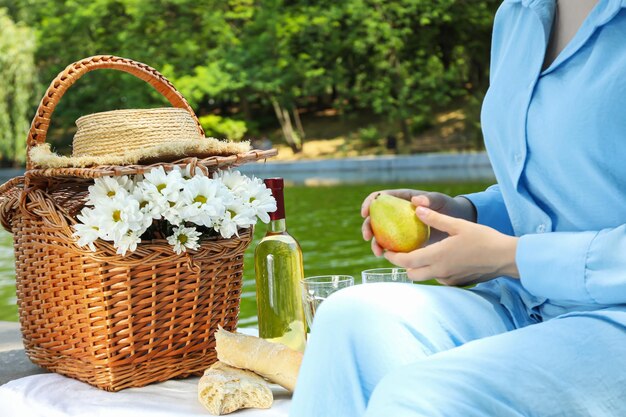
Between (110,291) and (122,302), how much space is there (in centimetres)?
3

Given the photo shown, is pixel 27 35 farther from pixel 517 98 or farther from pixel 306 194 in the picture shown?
pixel 517 98

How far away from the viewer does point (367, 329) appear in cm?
101

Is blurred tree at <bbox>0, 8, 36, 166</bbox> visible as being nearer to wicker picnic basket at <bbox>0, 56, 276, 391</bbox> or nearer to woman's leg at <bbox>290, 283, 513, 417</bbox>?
wicker picnic basket at <bbox>0, 56, 276, 391</bbox>

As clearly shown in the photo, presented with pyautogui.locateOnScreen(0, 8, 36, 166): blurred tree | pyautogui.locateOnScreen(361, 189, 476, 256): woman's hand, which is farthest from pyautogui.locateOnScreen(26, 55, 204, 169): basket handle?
pyautogui.locateOnScreen(0, 8, 36, 166): blurred tree

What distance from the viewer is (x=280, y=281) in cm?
175

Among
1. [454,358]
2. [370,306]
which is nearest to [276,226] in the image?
[370,306]

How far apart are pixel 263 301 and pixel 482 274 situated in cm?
77

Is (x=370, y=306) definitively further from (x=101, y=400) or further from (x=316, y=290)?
(x=101, y=400)

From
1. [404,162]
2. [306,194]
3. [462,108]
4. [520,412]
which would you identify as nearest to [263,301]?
[520,412]

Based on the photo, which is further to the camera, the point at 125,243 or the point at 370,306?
the point at 125,243

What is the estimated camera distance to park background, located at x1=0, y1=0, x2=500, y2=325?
2095cm

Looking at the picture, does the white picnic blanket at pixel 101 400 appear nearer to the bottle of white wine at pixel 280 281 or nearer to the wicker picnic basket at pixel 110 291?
the wicker picnic basket at pixel 110 291

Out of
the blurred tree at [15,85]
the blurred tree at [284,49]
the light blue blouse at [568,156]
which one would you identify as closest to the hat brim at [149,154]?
the light blue blouse at [568,156]

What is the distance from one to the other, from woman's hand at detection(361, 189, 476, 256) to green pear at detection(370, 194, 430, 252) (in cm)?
2
